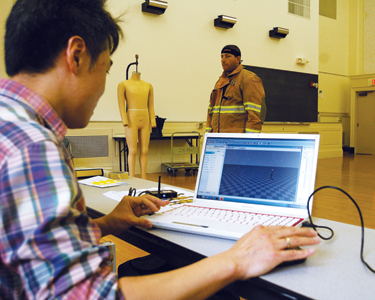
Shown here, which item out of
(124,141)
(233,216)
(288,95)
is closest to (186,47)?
(124,141)

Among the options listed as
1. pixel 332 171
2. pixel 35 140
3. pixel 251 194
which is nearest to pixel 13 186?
pixel 35 140

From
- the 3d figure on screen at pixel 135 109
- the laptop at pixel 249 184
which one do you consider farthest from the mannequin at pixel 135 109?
the laptop at pixel 249 184

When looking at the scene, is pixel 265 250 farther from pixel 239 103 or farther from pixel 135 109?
pixel 135 109

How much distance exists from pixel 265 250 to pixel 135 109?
411cm

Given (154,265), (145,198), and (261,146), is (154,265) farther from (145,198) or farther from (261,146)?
(261,146)

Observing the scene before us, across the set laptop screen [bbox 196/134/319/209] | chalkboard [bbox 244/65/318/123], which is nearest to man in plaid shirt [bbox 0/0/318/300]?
laptop screen [bbox 196/134/319/209]

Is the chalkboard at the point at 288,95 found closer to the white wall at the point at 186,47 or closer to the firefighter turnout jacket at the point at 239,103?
the white wall at the point at 186,47

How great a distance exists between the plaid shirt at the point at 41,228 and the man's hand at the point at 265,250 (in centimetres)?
23

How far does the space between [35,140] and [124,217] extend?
0.48m

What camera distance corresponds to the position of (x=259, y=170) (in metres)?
1.02

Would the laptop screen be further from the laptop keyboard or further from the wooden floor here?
the wooden floor

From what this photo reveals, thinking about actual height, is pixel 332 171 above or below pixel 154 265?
below

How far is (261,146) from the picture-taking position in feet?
3.42

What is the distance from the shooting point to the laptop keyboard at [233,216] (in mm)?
857
